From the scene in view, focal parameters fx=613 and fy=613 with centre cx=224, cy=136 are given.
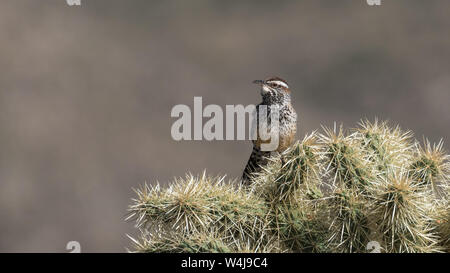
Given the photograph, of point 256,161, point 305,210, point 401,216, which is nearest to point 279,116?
point 256,161

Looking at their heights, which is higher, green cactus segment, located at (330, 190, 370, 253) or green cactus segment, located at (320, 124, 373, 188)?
green cactus segment, located at (320, 124, 373, 188)

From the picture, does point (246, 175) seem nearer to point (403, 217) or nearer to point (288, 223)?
point (288, 223)

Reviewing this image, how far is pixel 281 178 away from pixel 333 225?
0.25 metres

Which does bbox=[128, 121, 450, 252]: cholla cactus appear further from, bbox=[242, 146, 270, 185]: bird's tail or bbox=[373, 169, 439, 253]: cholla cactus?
bbox=[242, 146, 270, 185]: bird's tail

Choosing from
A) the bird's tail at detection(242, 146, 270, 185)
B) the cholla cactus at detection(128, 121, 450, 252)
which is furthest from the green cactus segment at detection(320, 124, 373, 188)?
the bird's tail at detection(242, 146, 270, 185)

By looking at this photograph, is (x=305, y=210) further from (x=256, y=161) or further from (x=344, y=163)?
(x=256, y=161)

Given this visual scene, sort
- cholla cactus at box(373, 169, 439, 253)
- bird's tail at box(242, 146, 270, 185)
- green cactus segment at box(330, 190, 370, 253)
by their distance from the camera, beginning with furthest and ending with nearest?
bird's tail at box(242, 146, 270, 185)
green cactus segment at box(330, 190, 370, 253)
cholla cactus at box(373, 169, 439, 253)

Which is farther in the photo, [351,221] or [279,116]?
[279,116]

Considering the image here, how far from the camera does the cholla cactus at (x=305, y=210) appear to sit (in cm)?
202

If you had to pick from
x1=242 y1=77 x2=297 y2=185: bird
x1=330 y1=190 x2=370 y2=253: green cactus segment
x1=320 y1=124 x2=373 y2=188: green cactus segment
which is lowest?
x1=330 y1=190 x2=370 y2=253: green cactus segment

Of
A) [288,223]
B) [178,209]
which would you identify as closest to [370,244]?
[288,223]

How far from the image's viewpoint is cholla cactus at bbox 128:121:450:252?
2.02m

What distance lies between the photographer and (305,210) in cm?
232
